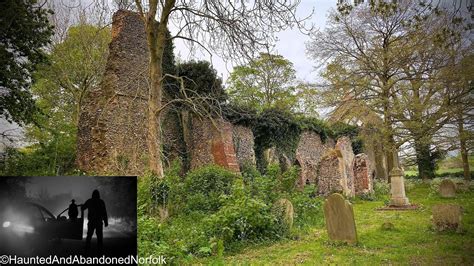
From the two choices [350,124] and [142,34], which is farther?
[350,124]

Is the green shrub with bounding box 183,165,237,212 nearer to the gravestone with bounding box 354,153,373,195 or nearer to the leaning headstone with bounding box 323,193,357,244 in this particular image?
the leaning headstone with bounding box 323,193,357,244

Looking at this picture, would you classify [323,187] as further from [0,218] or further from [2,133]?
[0,218]

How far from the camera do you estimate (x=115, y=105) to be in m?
8.54

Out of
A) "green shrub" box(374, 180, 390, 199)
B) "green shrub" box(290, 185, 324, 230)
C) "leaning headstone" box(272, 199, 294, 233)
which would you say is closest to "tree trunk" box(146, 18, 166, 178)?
"leaning headstone" box(272, 199, 294, 233)

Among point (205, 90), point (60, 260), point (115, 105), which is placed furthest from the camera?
point (205, 90)

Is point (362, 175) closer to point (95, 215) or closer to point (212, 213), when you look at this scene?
point (212, 213)

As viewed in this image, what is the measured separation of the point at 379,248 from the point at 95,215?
3291mm

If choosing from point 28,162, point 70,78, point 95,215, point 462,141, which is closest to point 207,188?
point 70,78

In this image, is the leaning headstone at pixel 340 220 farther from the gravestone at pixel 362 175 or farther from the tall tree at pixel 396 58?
the gravestone at pixel 362 175

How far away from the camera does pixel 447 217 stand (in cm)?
473

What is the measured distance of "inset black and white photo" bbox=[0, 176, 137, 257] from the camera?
1.89m

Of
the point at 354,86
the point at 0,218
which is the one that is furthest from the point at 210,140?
the point at 0,218

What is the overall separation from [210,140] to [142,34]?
3305 millimetres

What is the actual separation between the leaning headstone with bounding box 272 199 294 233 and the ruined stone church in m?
1.51
